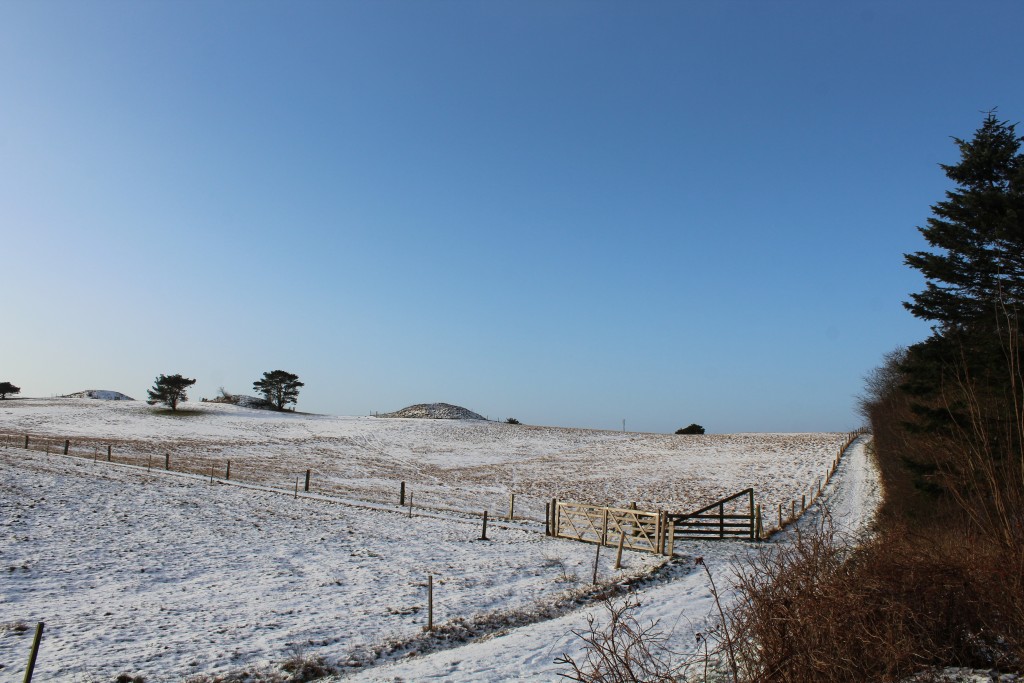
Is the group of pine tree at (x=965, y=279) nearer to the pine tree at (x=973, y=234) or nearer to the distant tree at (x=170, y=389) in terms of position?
the pine tree at (x=973, y=234)

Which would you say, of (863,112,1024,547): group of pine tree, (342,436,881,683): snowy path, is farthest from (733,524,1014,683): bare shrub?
(863,112,1024,547): group of pine tree

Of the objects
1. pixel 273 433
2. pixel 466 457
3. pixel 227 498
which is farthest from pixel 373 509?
pixel 273 433

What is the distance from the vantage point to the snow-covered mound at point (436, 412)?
309 ft

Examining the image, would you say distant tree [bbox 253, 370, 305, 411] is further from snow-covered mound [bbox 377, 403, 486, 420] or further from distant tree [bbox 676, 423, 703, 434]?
distant tree [bbox 676, 423, 703, 434]

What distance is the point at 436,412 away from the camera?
96.8 meters

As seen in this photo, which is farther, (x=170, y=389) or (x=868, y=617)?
(x=170, y=389)

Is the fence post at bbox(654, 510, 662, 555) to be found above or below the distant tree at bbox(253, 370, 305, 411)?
below

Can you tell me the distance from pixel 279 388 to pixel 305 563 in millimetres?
86911

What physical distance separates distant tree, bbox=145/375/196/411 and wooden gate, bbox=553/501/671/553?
71.6 m

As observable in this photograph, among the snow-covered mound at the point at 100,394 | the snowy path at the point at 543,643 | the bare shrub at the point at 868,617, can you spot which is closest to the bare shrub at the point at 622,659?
the snowy path at the point at 543,643

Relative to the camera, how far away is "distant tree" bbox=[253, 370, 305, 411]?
3907 inches

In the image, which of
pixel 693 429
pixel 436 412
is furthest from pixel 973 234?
pixel 436 412

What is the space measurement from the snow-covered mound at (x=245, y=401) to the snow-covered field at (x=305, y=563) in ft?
157

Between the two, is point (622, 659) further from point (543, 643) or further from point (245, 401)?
point (245, 401)
